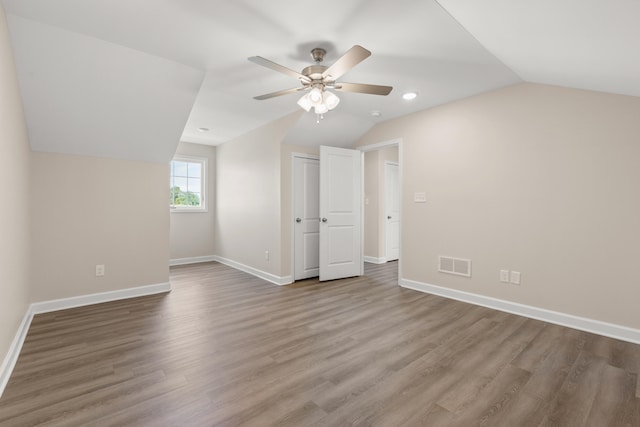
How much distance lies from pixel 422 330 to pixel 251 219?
11.1 ft

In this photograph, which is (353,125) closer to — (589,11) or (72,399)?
(589,11)

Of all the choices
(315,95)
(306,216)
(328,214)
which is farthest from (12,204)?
(328,214)

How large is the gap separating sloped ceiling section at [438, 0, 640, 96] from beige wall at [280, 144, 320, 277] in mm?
2881

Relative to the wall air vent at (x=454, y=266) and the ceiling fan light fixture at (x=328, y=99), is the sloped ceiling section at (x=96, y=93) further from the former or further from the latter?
the wall air vent at (x=454, y=266)

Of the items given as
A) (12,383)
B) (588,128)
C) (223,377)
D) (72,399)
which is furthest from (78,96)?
(588,128)

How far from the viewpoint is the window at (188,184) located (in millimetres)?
6012

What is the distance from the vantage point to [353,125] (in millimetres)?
4574

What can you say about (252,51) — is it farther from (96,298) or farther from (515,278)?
(515,278)

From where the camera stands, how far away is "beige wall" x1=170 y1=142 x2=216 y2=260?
5941 millimetres

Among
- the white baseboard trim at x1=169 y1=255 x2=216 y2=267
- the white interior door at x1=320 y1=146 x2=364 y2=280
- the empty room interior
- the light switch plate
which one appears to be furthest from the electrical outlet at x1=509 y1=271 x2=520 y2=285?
the white baseboard trim at x1=169 y1=255 x2=216 y2=267

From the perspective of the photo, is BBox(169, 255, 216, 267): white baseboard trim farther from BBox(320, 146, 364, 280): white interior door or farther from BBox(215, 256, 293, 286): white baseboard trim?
BBox(320, 146, 364, 280): white interior door

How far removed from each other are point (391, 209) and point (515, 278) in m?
3.37

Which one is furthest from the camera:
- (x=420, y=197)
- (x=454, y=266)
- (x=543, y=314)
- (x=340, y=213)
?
(x=340, y=213)

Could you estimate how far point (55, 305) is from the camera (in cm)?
327
